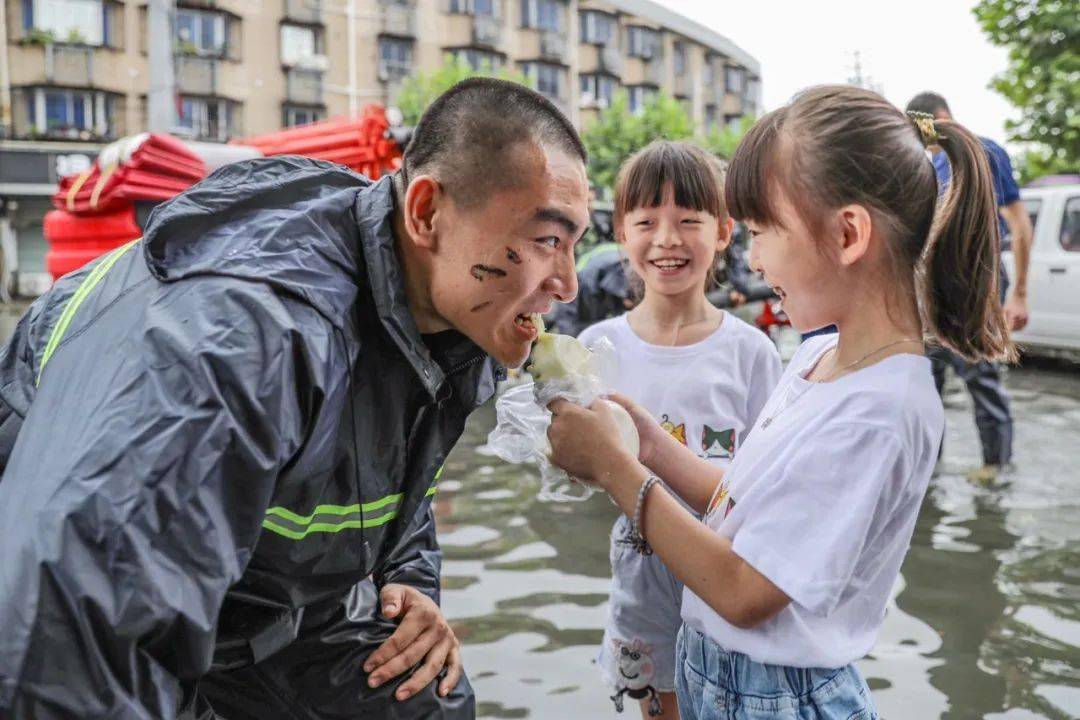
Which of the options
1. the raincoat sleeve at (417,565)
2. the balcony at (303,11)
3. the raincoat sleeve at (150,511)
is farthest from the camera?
the balcony at (303,11)

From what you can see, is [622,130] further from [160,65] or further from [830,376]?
[830,376]

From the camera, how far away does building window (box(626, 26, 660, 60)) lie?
43.5 metres

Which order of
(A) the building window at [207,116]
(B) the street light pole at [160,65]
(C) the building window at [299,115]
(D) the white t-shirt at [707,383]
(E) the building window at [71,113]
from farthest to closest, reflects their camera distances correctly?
1. (C) the building window at [299,115]
2. (A) the building window at [207,116]
3. (E) the building window at [71,113]
4. (B) the street light pole at [160,65]
5. (D) the white t-shirt at [707,383]

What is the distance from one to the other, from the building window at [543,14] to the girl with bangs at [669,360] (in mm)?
38324

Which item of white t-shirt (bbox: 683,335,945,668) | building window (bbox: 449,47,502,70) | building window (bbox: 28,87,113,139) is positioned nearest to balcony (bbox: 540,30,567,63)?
building window (bbox: 449,47,502,70)

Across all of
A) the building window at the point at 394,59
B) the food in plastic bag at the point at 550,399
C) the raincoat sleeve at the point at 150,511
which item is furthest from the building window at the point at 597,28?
the raincoat sleeve at the point at 150,511

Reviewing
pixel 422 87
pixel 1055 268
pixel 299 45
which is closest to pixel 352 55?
pixel 299 45

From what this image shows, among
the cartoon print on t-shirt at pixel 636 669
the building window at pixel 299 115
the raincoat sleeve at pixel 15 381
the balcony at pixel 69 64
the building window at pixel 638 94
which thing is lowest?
the cartoon print on t-shirt at pixel 636 669

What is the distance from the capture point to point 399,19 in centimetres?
3481

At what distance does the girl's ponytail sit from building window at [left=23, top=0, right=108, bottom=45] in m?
30.2

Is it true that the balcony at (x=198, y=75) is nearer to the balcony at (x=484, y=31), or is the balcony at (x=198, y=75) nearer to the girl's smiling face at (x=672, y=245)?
the balcony at (x=484, y=31)

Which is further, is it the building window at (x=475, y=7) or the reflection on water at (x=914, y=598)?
the building window at (x=475, y=7)

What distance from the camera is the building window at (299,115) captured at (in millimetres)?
32531

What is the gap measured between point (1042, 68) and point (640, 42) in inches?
1253
